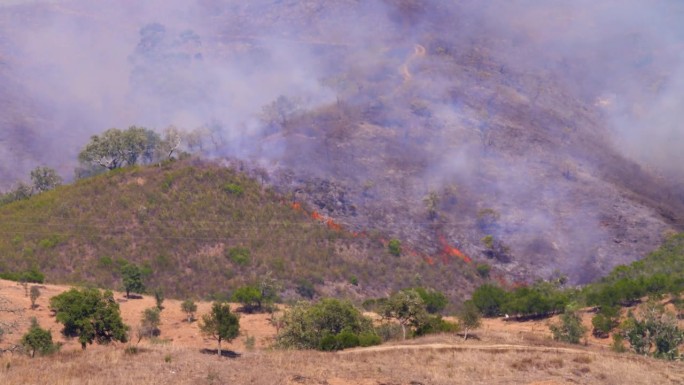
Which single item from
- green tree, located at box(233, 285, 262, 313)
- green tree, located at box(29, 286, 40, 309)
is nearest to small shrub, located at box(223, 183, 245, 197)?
green tree, located at box(233, 285, 262, 313)

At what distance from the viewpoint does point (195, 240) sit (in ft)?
332

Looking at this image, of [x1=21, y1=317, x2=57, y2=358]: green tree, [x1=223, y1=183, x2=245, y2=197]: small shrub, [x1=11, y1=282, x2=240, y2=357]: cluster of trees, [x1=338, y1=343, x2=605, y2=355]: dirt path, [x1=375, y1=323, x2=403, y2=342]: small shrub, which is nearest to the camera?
[x1=21, y1=317, x2=57, y2=358]: green tree

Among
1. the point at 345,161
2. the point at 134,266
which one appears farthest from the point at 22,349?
the point at 345,161

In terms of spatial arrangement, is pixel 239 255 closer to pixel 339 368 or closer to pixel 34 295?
pixel 34 295

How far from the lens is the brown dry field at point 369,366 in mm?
35188

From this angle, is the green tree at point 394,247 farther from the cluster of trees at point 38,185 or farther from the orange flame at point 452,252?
the cluster of trees at point 38,185

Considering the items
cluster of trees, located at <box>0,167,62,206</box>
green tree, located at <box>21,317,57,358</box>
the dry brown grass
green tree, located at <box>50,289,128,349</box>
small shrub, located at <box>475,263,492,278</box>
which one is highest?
cluster of trees, located at <box>0,167,62,206</box>

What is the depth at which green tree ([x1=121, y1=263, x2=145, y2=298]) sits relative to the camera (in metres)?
84.8

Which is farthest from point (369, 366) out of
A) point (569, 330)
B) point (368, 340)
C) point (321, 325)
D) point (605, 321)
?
point (605, 321)

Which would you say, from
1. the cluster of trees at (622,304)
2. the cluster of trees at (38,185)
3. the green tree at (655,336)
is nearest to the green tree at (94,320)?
the cluster of trees at (622,304)

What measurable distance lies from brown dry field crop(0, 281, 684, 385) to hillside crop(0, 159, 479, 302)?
3756cm

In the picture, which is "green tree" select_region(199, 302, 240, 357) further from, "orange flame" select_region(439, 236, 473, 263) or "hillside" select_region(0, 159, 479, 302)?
"orange flame" select_region(439, 236, 473, 263)

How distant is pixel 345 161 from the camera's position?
423ft

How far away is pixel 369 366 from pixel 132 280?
4988 centimetres
